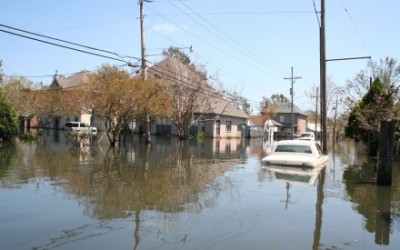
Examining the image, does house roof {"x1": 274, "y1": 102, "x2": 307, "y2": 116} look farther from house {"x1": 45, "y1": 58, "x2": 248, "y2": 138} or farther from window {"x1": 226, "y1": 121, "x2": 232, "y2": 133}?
window {"x1": 226, "y1": 121, "x2": 232, "y2": 133}

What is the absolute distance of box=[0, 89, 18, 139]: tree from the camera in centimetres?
2995

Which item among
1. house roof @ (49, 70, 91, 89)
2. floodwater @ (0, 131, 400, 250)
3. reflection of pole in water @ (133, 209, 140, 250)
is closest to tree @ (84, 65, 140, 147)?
floodwater @ (0, 131, 400, 250)

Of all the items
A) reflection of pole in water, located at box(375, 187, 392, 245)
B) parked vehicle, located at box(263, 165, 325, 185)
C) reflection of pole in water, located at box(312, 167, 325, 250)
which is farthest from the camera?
parked vehicle, located at box(263, 165, 325, 185)

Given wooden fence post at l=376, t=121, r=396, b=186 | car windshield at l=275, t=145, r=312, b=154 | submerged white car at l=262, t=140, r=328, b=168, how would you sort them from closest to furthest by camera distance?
wooden fence post at l=376, t=121, r=396, b=186, submerged white car at l=262, t=140, r=328, b=168, car windshield at l=275, t=145, r=312, b=154

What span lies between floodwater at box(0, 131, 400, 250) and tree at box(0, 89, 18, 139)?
15.7 meters

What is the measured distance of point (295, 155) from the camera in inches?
677

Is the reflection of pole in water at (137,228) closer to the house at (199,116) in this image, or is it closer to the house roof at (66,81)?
the house at (199,116)

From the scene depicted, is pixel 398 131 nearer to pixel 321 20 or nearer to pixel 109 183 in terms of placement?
pixel 321 20

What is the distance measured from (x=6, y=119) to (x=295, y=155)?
71.0 ft

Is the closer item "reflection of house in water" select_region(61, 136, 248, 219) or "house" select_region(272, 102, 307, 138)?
"reflection of house in water" select_region(61, 136, 248, 219)

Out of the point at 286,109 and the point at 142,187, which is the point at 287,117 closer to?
the point at 286,109

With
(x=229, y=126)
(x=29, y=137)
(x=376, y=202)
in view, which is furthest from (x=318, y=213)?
(x=229, y=126)

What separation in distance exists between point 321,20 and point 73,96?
21400 mm

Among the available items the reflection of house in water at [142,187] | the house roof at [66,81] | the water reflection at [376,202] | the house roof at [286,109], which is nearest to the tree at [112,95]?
the reflection of house in water at [142,187]
